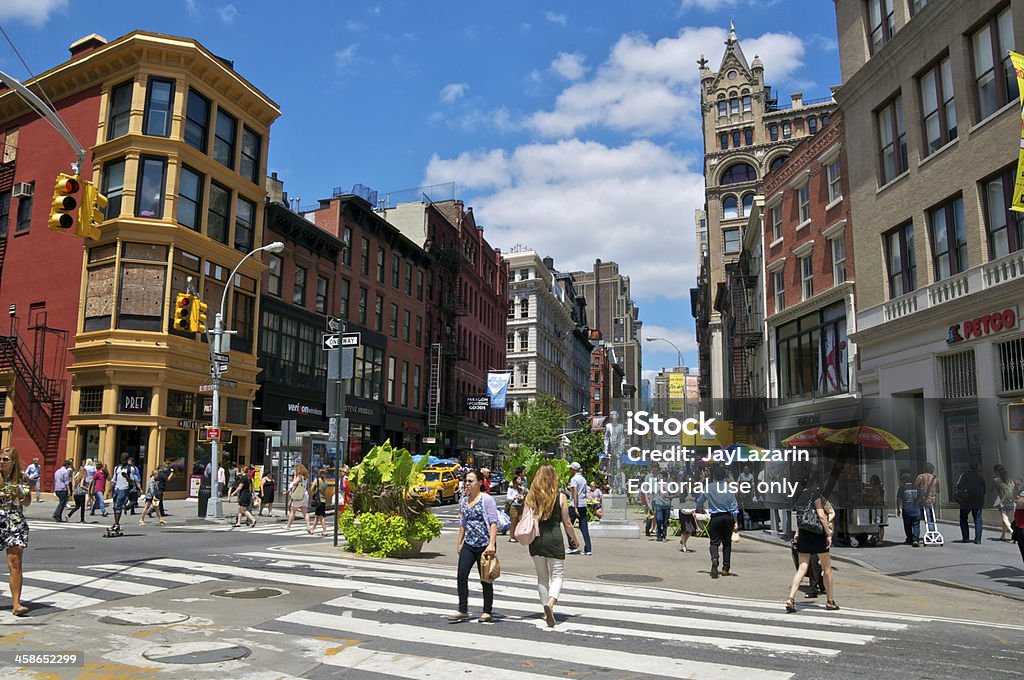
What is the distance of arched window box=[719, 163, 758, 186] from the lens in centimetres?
7219

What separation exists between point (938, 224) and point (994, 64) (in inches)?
181

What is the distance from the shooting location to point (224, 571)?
1185 centimetres

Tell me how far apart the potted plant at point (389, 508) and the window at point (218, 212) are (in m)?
21.4

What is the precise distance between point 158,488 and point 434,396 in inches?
1347

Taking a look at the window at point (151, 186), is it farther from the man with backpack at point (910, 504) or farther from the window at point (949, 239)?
the window at point (949, 239)

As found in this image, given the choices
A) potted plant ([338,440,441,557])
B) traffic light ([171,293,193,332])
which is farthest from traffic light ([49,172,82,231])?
traffic light ([171,293,193,332])

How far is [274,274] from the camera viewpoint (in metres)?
37.6

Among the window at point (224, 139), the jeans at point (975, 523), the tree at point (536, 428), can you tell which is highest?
the window at point (224, 139)

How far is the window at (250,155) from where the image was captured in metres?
35.2

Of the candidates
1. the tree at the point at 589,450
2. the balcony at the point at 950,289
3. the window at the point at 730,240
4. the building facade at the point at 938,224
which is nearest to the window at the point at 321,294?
the tree at the point at 589,450

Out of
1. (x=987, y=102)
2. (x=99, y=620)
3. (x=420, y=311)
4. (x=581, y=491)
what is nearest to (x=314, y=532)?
(x=581, y=491)

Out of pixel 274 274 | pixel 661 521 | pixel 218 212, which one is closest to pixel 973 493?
pixel 661 521

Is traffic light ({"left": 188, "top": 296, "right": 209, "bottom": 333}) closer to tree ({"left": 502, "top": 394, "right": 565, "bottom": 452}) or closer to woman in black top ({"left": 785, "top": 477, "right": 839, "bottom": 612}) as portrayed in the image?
woman in black top ({"left": 785, "top": 477, "right": 839, "bottom": 612})

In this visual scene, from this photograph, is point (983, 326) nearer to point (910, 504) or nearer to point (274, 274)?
point (910, 504)
